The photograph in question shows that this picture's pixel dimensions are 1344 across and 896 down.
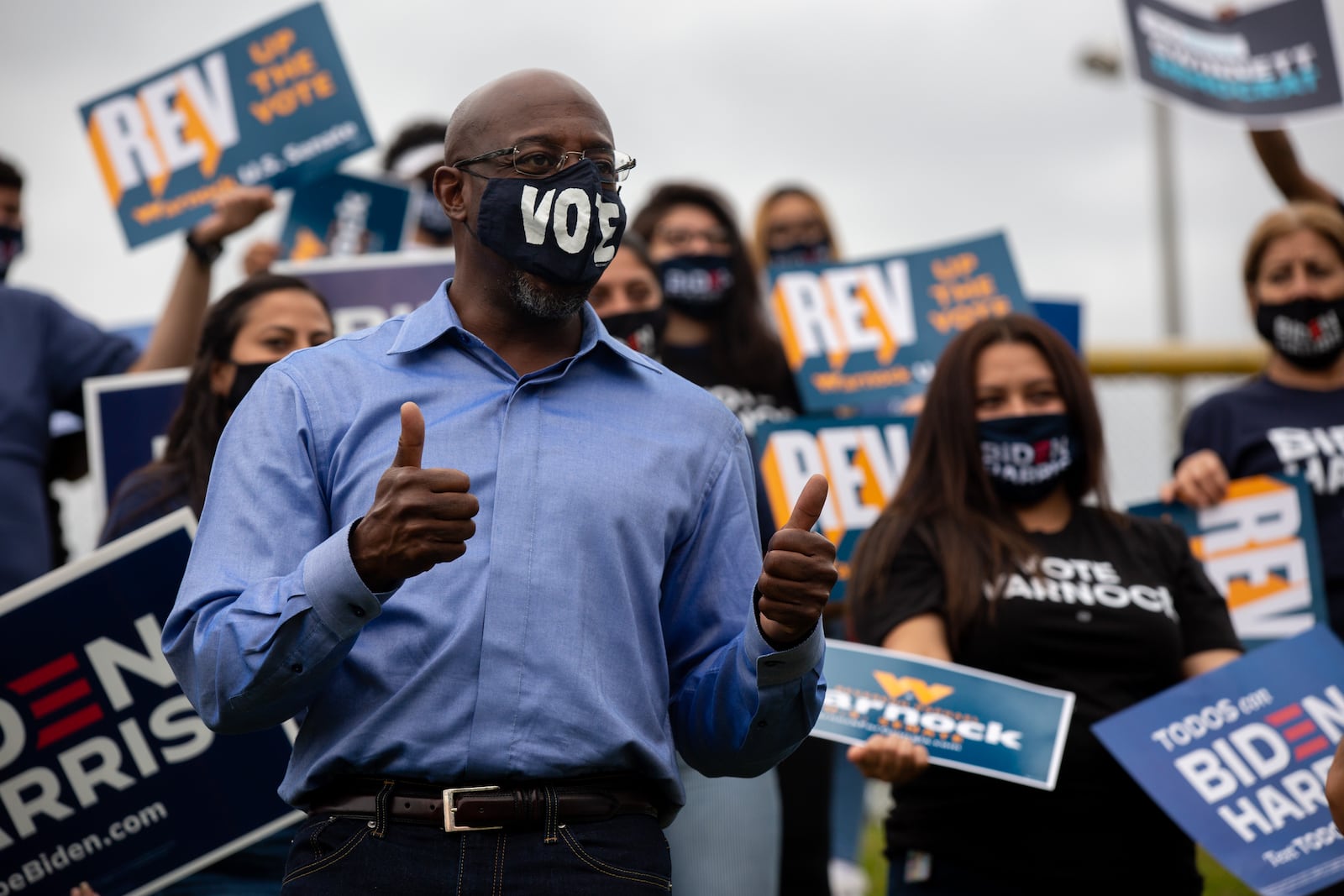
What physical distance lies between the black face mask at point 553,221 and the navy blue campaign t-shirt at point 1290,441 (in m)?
2.75

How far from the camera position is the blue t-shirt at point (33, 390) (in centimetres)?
417

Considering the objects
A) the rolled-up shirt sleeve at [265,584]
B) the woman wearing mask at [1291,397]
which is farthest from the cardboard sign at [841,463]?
the rolled-up shirt sleeve at [265,584]

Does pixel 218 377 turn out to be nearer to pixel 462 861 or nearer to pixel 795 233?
pixel 462 861

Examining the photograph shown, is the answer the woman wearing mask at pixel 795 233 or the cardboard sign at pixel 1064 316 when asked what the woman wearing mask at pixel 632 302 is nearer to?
the woman wearing mask at pixel 795 233

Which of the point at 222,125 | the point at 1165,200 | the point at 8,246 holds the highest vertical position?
the point at 222,125

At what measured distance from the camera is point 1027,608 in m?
3.67

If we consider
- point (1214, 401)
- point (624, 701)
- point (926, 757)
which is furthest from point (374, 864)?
point (1214, 401)

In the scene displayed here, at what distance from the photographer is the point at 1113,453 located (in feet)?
21.9

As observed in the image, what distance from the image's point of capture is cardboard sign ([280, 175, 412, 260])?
5.84m

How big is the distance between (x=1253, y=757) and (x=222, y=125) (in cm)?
372

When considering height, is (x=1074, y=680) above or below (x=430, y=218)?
below

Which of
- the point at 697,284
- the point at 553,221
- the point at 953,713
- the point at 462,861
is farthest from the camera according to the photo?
the point at 697,284

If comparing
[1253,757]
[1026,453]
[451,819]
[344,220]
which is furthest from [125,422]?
[1253,757]

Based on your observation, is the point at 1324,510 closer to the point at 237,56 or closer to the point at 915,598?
the point at 915,598
